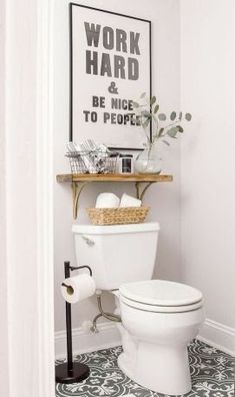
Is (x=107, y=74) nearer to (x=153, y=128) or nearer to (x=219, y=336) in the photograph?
(x=153, y=128)

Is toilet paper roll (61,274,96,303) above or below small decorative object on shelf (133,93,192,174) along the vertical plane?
below

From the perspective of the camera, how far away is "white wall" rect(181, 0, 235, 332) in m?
2.18

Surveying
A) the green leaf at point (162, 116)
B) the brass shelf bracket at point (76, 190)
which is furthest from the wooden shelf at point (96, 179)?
the green leaf at point (162, 116)

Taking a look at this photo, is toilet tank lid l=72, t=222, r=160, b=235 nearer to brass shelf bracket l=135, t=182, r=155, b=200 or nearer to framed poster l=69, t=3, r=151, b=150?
→ brass shelf bracket l=135, t=182, r=155, b=200

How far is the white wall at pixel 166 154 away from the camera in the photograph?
7.02 feet

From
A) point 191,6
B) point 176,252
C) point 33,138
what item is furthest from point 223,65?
point 33,138

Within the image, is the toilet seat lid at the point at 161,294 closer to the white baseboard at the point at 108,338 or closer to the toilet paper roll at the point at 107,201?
the toilet paper roll at the point at 107,201

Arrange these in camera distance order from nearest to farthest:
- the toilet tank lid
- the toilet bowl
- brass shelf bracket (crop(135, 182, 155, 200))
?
1. the toilet bowl
2. the toilet tank lid
3. brass shelf bracket (crop(135, 182, 155, 200))

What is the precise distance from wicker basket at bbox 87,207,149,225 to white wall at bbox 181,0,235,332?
451 millimetres

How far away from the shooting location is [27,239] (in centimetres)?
65

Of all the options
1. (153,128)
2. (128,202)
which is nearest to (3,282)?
(128,202)

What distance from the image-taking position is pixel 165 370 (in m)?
1.72

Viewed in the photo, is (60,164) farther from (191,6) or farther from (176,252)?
(191,6)

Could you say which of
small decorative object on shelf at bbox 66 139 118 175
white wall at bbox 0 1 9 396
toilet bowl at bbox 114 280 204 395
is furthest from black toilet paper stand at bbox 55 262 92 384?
white wall at bbox 0 1 9 396
